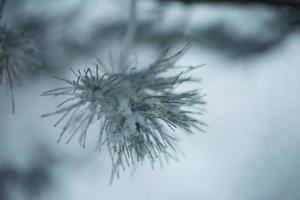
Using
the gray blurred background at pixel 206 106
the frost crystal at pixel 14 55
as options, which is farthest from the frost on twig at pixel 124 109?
the gray blurred background at pixel 206 106

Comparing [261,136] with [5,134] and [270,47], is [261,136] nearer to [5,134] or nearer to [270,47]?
[270,47]

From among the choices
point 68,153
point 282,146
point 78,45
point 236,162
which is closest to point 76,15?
point 78,45

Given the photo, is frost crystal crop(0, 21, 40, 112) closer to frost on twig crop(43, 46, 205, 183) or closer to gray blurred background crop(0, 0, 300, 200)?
frost on twig crop(43, 46, 205, 183)

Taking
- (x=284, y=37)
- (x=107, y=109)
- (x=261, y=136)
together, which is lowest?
(x=107, y=109)

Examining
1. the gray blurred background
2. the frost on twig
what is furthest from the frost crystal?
the gray blurred background

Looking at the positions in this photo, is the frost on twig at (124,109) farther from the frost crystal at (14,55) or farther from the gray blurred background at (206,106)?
the gray blurred background at (206,106)

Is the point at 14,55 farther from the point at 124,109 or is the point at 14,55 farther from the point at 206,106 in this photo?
the point at 206,106
